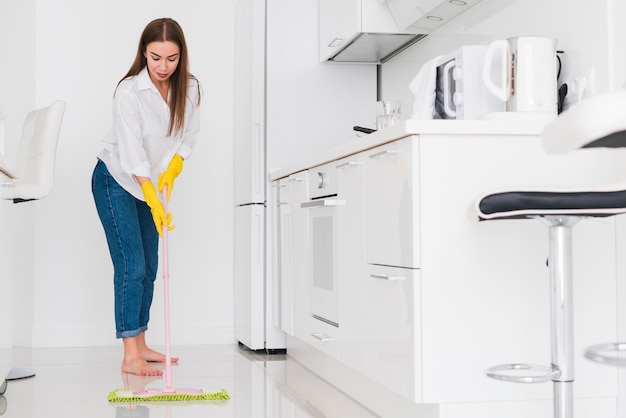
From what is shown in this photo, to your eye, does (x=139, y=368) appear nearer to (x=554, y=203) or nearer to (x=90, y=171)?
(x=90, y=171)

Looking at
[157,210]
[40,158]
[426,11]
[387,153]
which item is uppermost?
[426,11]

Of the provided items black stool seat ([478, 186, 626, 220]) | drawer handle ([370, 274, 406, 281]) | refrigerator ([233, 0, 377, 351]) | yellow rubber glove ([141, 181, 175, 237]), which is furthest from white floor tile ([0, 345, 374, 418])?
black stool seat ([478, 186, 626, 220])

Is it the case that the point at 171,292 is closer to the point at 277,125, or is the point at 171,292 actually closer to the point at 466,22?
the point at 277,125

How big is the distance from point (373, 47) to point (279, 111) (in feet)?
1.75

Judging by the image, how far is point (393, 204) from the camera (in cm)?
235

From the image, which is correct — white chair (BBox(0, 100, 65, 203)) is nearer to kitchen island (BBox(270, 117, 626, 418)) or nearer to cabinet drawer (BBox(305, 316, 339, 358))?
cabinet drawer (BBox(305, 316, 339, 358))

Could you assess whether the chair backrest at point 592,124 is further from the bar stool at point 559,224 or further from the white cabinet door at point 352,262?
the white cabinet door at point 352,262

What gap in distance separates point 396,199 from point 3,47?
2941 mm

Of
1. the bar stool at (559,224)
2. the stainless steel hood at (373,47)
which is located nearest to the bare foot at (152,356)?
the stainless steel hood at (373,47)

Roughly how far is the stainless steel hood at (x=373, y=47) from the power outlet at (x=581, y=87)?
142cm

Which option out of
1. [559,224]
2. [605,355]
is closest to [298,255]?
[559,224]

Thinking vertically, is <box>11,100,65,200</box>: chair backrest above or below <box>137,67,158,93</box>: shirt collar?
below

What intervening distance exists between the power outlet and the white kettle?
4 centimetres

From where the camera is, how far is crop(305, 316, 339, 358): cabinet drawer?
296cm
